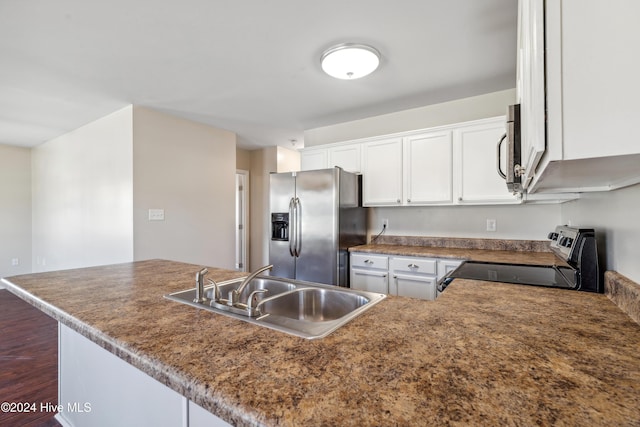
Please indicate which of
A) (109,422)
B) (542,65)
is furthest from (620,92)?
(109,422)

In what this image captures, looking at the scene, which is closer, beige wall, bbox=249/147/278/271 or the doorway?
beige wall, bbox=249/147/278/271

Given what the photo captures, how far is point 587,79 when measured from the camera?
0.48 metres

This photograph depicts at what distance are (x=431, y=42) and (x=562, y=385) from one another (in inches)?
86.6

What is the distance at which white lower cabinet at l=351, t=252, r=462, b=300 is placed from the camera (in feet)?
8.45

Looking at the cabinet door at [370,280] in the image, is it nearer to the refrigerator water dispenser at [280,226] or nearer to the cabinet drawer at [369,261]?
the cabinet drawer at [369,261]

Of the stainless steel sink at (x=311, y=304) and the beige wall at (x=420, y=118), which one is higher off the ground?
the beige wall at (x=420, y=118)

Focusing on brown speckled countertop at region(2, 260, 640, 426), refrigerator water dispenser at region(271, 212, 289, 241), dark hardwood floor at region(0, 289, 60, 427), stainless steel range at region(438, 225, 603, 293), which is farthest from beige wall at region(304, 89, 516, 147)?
dark hardwood floor at region(0, 289, 60, 427)

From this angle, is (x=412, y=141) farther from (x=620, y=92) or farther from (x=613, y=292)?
(x=620, y=92)

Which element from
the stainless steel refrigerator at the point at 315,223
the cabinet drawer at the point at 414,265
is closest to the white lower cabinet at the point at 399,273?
the cabinet drawer at the point at 414,265

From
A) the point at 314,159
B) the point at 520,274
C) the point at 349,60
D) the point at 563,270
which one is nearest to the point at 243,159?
the point at 314,159

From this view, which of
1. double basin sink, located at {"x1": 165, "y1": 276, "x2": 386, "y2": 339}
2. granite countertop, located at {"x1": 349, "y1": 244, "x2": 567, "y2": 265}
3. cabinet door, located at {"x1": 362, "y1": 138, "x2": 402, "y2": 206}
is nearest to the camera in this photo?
double basin sink, located at {"x1": 165, "y1": 276, "x2": 386, "y2": 339}

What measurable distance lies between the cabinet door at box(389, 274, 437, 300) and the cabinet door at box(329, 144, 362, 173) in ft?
4.32

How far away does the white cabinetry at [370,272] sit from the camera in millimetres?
2812

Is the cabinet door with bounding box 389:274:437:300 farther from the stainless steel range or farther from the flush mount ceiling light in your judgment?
the flush mount ceiling light
